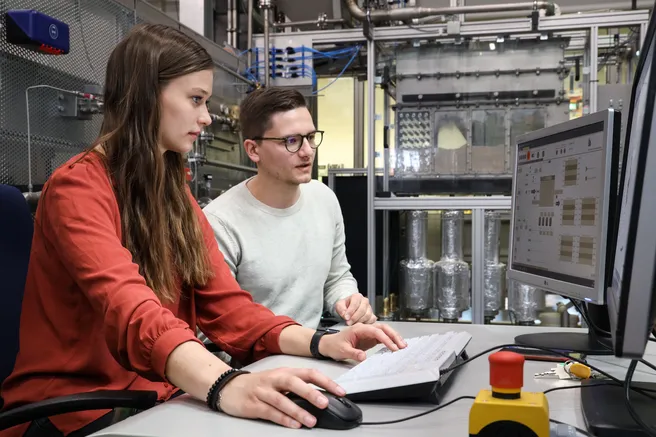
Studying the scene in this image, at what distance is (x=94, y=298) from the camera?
891mm

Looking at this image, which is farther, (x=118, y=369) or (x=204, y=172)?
(x=204, y=172)

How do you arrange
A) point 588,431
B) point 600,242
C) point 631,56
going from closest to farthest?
point 588,431 < point 600,242 < point 631,56

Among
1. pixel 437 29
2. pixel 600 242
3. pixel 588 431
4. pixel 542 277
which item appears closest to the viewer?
pixel 588 431

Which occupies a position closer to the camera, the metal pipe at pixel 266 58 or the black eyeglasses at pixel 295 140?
the black eyeglasses at pixel 295 140

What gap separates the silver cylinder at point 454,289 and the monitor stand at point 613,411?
2378 millimetres

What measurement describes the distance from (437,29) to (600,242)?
2.44 meters

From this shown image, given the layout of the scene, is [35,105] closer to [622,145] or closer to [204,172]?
[204,172]

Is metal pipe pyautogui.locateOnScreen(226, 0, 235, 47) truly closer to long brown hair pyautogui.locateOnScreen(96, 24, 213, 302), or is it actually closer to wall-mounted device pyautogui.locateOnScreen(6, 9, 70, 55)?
wall-mounted device pyautogui.locateOnScreen(6, 9, 70, 55)

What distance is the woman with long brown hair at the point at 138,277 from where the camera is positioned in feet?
2.75

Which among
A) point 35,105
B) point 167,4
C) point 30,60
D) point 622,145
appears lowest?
point 622,145

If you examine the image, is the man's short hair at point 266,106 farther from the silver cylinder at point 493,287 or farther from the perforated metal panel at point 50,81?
the silver cylinder at point 493,287

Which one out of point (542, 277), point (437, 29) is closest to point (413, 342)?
point (542, 277)

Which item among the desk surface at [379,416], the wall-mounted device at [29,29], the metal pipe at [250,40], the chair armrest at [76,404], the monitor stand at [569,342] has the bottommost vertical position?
the chair armrest at [76,404]

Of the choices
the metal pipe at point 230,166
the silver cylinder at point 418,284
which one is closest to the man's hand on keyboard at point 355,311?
the metal pipe at point 230,166
